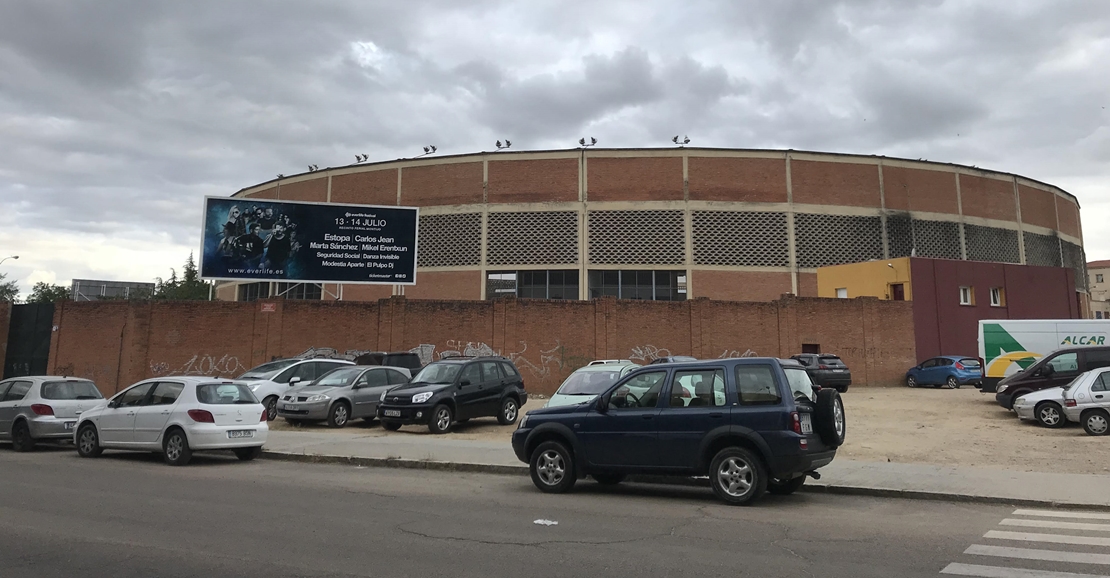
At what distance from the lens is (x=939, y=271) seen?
33281 millimetres

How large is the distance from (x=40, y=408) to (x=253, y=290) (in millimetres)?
38698

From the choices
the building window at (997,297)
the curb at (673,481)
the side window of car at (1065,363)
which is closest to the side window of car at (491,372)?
the curb at (673,481)

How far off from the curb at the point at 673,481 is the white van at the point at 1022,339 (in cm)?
1460

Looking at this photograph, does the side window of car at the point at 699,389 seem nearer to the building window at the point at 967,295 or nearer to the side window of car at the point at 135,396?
the side window of car at the point at 135,396

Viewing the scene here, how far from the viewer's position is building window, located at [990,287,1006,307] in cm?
3512

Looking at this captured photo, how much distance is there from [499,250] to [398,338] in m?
16.4

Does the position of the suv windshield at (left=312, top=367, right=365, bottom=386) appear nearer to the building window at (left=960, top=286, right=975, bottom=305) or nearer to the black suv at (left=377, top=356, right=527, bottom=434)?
the black suv at (left=377, top=356, right=527, bottom=434)

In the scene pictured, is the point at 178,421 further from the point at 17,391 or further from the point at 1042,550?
the point at 1042,550

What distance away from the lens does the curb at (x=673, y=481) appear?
8.80 metres

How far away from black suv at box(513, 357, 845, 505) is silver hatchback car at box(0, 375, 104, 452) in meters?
10.6

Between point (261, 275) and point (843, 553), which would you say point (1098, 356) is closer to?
point (843, 553)

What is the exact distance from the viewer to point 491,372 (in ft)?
58.1

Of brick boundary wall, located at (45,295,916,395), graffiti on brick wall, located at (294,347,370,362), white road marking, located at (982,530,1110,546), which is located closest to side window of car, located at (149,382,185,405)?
white road marking, located at (982,530,1110,546)

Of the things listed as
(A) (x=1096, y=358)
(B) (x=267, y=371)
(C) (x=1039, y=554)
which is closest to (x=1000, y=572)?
(C) (x=1039, y=554)
